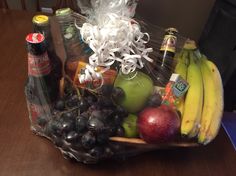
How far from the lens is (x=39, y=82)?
2.36 ft

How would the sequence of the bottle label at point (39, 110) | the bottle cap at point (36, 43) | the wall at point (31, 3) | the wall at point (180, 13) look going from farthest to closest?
1. the wall at point (31, 3)
2. the wall at point (180, 13)
3. the bottle label at point (39, 110)
4. the bottle cap at point (36, 43)

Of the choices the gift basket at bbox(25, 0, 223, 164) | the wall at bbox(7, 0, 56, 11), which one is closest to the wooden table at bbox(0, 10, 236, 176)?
the gift basket at bbox(25, 0, 223, 164)

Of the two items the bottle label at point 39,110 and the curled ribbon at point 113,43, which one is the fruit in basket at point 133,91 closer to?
the curled ribbon at point 113,43

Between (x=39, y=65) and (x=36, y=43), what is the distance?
0.06 metres

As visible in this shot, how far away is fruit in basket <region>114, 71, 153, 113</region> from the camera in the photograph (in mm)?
735

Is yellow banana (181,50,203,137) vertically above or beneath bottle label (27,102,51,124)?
above

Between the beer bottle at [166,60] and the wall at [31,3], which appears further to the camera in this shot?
the wall at [31,3]

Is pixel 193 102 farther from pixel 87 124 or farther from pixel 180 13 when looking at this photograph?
pixel 180 13

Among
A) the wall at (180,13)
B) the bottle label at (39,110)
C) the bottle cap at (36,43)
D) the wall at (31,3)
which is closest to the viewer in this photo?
the bottle cap at (36,43)

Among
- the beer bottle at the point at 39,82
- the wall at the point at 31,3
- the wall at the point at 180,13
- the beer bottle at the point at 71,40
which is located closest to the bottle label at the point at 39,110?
the beer bottle at the point at 39,82

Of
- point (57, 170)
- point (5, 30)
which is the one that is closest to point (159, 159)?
point (57, 170)

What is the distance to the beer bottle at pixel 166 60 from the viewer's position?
0.81m

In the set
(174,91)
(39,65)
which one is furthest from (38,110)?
(174,91)

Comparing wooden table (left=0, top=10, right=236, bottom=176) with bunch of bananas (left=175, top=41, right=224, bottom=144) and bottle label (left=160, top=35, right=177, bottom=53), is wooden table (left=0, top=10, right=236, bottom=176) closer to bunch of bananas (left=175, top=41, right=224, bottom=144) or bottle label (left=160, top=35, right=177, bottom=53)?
bunch of bananas (left=175, top=41, right=224, bottom=144)
